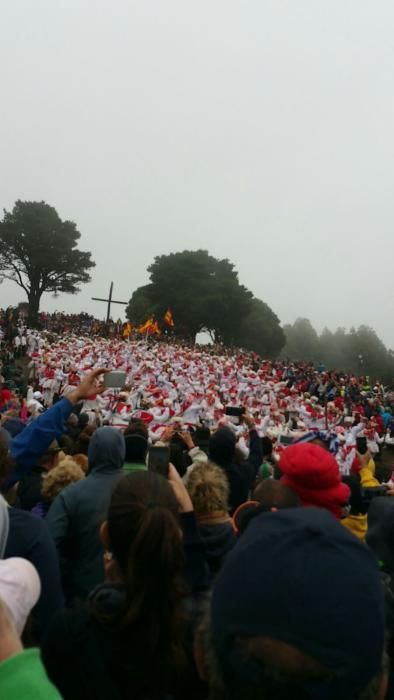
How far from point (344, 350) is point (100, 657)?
81421 mm

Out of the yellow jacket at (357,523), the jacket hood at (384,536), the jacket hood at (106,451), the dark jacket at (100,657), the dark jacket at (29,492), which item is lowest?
the yellow jacket at (357,523)

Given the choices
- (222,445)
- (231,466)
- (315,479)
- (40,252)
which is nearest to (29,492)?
(222,445)

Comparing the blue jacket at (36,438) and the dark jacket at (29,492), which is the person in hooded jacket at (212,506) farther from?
the dark jacket at (29,492)

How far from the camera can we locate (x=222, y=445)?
4.52 metres

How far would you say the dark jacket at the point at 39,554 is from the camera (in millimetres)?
2113

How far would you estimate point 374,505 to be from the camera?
103 inches

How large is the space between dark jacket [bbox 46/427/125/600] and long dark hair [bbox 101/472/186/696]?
1033mm

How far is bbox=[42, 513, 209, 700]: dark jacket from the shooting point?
1.39 metres

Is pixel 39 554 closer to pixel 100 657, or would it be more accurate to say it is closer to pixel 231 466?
pixel 100 657

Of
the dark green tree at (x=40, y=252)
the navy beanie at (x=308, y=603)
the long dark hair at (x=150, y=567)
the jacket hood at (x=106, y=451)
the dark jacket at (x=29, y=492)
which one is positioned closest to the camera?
the navy beanie at (x=308, y=603)

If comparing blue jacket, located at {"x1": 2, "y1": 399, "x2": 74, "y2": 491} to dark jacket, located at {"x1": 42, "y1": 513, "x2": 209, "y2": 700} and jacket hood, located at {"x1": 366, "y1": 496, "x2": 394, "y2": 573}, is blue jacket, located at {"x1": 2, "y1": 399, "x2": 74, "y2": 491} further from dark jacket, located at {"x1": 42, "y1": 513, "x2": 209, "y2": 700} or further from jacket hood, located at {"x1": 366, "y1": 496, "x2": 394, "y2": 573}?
jacket hood, located at {"x1": 366, "y1": 496, "x2": 394, "y2": 573}

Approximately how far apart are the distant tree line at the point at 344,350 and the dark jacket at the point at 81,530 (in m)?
60.0

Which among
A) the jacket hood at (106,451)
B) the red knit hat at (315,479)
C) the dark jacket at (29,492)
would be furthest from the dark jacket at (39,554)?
the dark jacket at (29,492)

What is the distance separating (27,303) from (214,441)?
5919 cm
